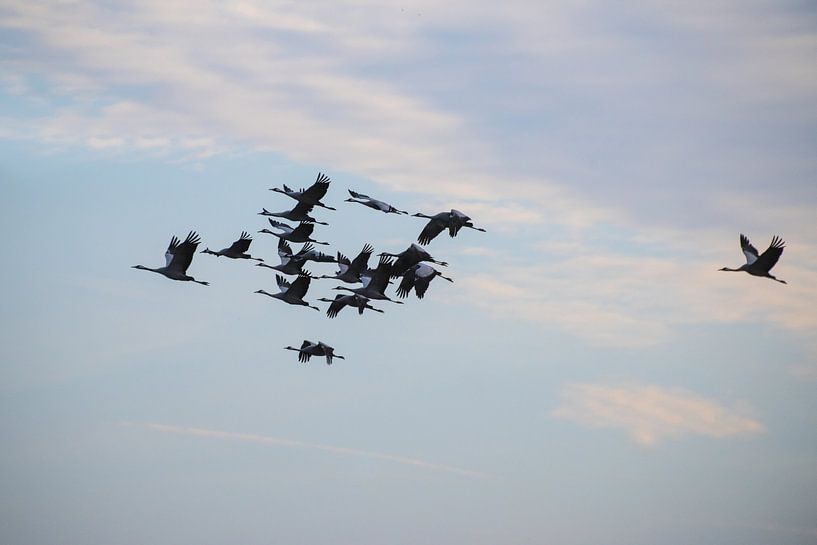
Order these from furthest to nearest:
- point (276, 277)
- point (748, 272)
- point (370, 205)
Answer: point (276, 277)
point (370, 205)
point (748, 272)

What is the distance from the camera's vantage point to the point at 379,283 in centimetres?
5922

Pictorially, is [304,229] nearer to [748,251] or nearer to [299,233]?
[299,233]

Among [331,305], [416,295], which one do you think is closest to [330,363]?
[331,305]

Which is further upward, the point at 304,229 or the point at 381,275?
the point at 304,229

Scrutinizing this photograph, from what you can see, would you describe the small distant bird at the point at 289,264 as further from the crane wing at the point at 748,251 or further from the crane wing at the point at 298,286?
the crane wing at the point at 748,251

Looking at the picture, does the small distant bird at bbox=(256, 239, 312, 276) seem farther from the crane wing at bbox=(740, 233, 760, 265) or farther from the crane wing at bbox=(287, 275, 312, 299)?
the crane wing at bbox=(740, 233, 760, 265)

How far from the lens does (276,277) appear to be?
6894 cm

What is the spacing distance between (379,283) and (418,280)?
9.86 ft

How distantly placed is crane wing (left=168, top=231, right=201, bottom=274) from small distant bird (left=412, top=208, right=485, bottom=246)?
8616mm

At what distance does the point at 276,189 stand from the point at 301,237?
113 inches

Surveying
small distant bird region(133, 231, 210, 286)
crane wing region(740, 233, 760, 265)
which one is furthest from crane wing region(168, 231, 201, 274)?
crane wing region(740, 233, 760, 265)

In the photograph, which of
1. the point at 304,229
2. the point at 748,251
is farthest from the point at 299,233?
the point at 748,251

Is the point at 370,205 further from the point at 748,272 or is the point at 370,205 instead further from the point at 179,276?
the point at 748,272

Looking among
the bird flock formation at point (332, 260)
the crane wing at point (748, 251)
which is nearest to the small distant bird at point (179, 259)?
the bird flock formation at point (332, 260)
